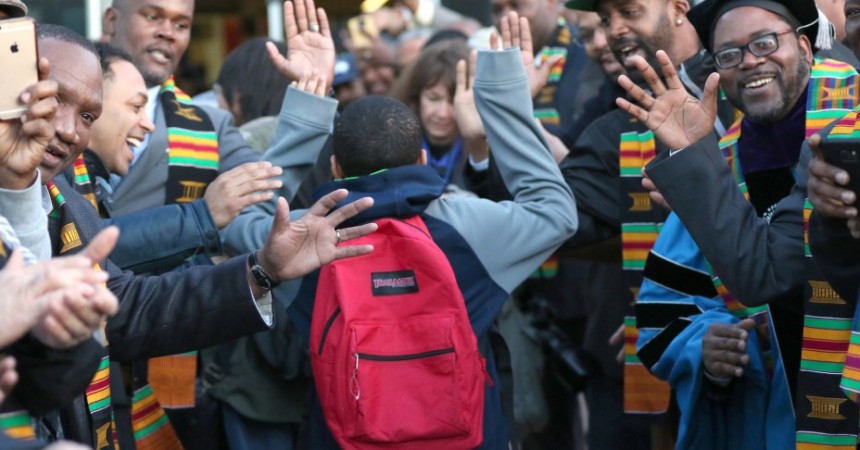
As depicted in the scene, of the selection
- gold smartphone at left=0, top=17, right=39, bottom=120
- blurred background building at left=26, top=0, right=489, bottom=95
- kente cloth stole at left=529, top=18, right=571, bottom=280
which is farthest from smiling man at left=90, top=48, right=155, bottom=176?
blurred background building at left=26, top=0, right=489, bottom=95

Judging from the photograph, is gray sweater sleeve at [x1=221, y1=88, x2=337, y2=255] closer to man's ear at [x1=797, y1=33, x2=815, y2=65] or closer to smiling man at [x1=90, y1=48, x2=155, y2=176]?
smiling man at [x1=90, y1=48, x2=155, y2=176]

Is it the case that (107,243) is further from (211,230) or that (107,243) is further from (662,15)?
(662,15)

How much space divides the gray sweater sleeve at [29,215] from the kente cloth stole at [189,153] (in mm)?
1846

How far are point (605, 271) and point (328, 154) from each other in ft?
4.45

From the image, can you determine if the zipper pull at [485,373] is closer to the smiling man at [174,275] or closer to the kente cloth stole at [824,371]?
the smiling man at [174,275]

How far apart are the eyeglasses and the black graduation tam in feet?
0.23

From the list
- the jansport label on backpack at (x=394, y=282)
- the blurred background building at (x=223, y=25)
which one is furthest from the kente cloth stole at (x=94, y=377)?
the blurred background building at (x=223, y=25)

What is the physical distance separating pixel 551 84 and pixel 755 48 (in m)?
2.54

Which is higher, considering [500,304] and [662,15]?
[662,15]

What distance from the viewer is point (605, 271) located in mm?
5992

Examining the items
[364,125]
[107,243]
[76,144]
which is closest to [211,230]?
[364,125]

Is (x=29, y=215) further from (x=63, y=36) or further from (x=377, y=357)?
(x=377, y=357)

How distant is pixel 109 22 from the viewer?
19.2ft

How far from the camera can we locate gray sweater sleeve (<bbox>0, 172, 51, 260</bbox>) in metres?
3.17
